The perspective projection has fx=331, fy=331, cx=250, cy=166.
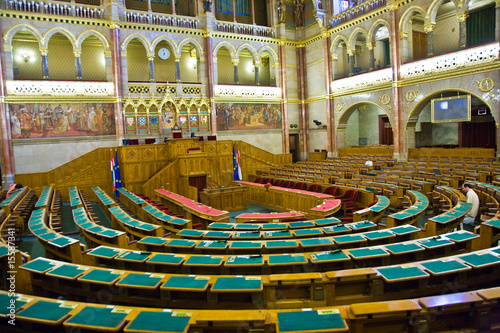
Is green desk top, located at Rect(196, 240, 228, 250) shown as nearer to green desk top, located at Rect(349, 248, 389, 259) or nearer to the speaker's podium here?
green desk top, located at Rect(349, 248, 389, 259)

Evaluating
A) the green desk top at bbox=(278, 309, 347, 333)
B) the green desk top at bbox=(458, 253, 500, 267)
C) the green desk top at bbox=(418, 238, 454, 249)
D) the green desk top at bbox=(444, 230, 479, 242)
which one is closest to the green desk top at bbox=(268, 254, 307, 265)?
the green desk top at bbox=(278, 309, 347, 333)

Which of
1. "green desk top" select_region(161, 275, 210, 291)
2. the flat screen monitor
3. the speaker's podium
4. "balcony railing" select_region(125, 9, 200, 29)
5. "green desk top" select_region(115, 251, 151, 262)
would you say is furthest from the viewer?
"balcony railing" select_region(125, 9, 200, 29)

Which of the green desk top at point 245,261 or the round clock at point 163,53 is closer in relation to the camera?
the green desk top at point 245,261

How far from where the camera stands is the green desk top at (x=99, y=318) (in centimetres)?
307

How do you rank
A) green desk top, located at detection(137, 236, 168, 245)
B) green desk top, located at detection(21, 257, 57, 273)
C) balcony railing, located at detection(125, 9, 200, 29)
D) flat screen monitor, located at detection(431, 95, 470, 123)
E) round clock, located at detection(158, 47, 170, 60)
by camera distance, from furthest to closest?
round clock, located at detection(158, 47, 170, 60), balcony railing, located at detection(125, 9, 200, 29), flat screen monitor, located at detection(431, 95, 470, 123), green desk top, located at detection(137, 236, 168, 245), green desk top, located at detection(21, 257, 57, 273)

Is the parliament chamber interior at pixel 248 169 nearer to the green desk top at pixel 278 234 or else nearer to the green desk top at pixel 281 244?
the green desk top at pixel 281 244

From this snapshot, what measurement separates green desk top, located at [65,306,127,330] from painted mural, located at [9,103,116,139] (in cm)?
1662

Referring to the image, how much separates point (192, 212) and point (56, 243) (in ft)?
12.5

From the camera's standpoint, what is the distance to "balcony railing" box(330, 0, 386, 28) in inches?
728

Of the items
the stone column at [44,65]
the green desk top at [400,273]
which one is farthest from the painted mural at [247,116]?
the green desk top at [400,273]

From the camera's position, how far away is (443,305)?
10.1 ft

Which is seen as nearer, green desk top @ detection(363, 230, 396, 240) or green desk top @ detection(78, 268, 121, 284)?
green desk top @ detection(78, 268, 121, 284)

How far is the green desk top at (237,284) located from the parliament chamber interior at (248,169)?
2 centimetres

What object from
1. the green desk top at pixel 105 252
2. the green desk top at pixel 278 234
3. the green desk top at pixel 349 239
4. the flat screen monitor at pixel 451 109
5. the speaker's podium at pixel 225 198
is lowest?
the speaker's podium at pixel 225 198
